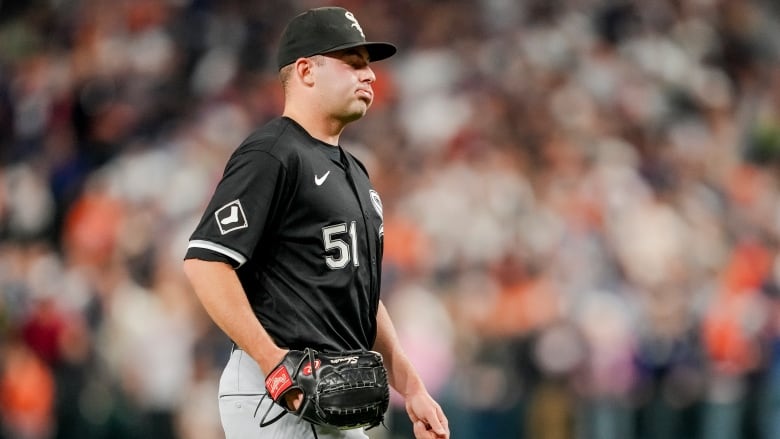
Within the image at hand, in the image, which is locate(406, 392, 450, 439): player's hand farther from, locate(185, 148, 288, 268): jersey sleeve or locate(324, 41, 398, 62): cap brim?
locate(324, 41, 398, 62): cap brim

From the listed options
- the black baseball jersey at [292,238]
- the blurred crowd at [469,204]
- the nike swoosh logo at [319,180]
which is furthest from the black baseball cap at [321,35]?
the blurred crowd at [469,204]

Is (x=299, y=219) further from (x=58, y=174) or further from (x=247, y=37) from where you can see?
(x=247, y=37)

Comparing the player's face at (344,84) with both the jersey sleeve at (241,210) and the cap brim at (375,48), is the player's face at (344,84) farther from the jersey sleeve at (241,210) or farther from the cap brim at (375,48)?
the jersey sleeve at (241,210)

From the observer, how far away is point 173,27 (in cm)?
1301

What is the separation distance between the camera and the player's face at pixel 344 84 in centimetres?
382

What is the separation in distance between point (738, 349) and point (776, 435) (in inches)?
26.0

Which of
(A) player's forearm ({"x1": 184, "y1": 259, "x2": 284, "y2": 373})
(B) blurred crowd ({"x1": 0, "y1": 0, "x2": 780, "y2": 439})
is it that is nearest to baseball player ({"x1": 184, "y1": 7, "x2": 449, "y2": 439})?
(A) player's forearm ({"x1": 184, "y1": 259, "x2": 284, "y2": 373})

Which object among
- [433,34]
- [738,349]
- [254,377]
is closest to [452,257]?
[738,349]

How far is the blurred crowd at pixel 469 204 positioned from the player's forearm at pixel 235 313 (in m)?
5.67

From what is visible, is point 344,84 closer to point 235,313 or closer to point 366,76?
point 366,76

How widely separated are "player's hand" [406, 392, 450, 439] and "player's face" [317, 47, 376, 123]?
912mm

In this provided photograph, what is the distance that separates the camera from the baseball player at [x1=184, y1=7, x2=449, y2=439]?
11.6 ft

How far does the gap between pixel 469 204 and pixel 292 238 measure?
6.78 m

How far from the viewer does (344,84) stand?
3828 mm
